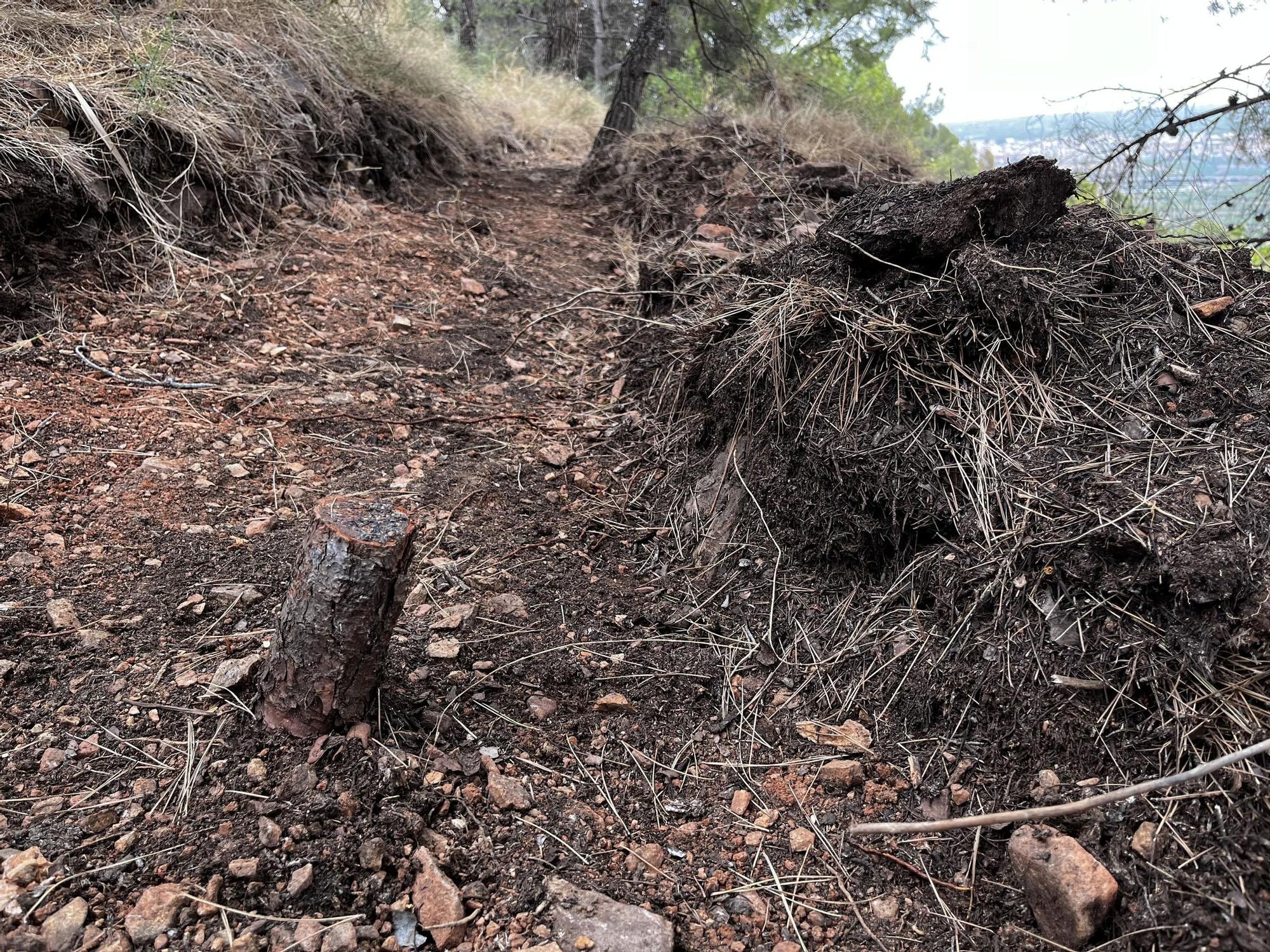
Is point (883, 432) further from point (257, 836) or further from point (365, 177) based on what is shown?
point (365, 177)

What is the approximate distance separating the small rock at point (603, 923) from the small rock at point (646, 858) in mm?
100

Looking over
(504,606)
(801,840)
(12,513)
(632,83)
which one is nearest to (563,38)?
(632,83)

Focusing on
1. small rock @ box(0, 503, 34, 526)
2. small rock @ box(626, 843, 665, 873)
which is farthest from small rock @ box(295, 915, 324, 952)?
small rock @ box(0, 503, 34, 526)

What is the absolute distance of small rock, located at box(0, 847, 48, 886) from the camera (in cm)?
134

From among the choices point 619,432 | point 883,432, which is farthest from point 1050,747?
point 619,432

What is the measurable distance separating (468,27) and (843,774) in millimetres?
11019

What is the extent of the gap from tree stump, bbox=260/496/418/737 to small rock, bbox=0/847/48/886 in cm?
43

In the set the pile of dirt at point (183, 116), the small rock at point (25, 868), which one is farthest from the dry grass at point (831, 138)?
the small rock at point (25, 868)

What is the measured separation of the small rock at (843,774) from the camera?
1.76 metres

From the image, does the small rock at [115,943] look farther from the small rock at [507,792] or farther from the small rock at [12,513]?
the small rock at [12,513]

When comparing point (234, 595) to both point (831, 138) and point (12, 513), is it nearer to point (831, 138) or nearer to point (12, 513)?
point (12, 513)

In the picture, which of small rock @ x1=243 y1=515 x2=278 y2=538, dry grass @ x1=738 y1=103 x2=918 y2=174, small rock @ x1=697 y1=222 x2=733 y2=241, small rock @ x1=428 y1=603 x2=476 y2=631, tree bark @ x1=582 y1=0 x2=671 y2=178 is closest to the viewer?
small rock @ x1=428 y1=603 x2=476 y2=631

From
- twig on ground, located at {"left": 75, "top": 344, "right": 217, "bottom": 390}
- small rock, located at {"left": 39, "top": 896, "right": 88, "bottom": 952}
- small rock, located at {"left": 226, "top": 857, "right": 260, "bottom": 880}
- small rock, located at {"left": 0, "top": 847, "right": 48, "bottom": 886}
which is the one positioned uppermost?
twig on ground, located at {"left": 75, "top": 344, "right": 217, "bottom": 390}

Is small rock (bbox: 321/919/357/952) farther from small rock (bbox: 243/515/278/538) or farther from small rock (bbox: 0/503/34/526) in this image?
small rock (bbox: 0/503/34/526)
